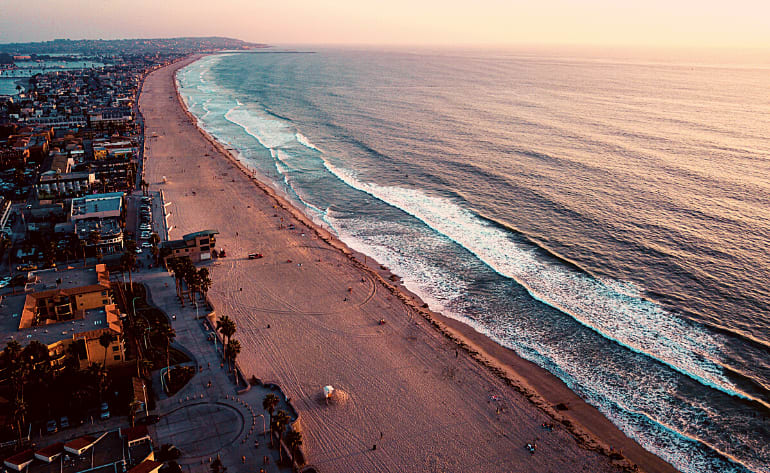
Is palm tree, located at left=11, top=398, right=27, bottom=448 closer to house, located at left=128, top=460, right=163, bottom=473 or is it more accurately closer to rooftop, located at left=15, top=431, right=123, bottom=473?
rooftop, located at left=15, top=431, right=123, bottom=473

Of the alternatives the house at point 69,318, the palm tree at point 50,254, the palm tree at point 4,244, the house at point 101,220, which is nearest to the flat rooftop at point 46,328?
the house at point 69,318

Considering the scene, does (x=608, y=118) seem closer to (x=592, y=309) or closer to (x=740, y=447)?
(x=592, y=309)

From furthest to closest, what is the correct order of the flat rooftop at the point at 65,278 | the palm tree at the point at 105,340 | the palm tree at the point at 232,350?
the flat rooftop at the point at 65,278, the palm tree at the point at 232,350, the palm tree at the point at 105,340

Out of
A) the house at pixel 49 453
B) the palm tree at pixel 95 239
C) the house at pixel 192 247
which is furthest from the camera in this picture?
the house at pixel 192 247

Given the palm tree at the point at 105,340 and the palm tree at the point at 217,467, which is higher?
the palm tree at the point at 105,340

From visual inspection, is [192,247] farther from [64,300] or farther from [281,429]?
[281,429]

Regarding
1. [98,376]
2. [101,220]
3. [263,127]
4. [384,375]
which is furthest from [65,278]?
[263,127]

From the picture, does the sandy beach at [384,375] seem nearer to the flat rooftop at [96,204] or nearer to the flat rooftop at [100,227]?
the flat rooftop at [100,227]
